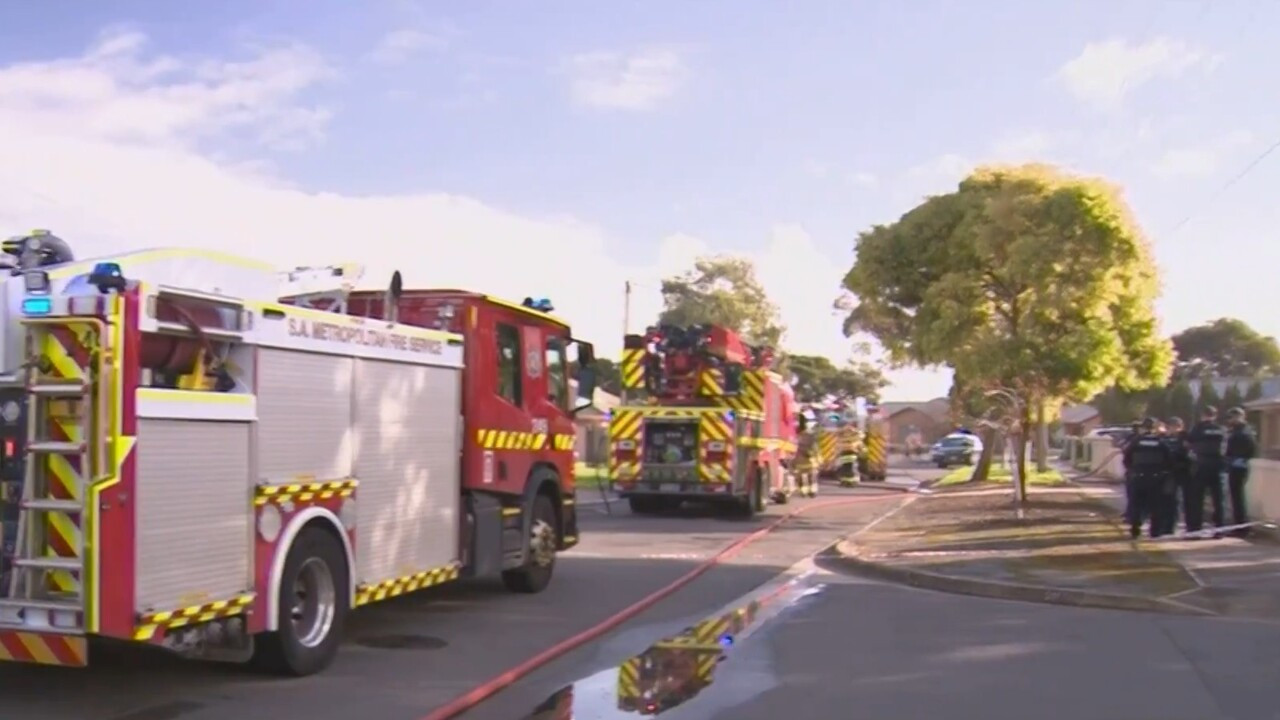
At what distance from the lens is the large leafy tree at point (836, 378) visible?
91375 mm

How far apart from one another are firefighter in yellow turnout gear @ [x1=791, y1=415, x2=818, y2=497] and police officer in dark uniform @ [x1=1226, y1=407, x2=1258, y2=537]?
13165 mm

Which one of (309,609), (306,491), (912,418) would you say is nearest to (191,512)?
(306,491)

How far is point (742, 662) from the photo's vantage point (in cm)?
→ 898

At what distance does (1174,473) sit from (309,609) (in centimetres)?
1204

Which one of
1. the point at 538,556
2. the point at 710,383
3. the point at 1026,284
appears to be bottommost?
the point at 538,556

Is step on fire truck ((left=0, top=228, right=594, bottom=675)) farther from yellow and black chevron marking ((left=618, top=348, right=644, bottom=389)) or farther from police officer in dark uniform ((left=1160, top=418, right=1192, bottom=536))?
yellow and black chevron marking ((left=618, top=348, right=644, bottom=389))

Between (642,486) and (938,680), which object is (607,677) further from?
(642,486)

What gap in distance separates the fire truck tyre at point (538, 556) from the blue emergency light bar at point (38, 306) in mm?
5848

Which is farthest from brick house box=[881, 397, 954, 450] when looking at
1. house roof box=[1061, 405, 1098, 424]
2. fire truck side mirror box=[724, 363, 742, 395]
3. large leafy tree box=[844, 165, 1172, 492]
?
fire truck side mirror box=[724, 363, 742, 395]

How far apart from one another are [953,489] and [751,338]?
26336 millimetres

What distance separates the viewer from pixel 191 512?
720 cm

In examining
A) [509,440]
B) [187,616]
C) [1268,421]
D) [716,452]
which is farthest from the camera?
[1268,421]

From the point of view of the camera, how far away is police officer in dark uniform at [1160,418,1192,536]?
53.1ft

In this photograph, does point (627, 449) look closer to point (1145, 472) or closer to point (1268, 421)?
point (1145, 472)
